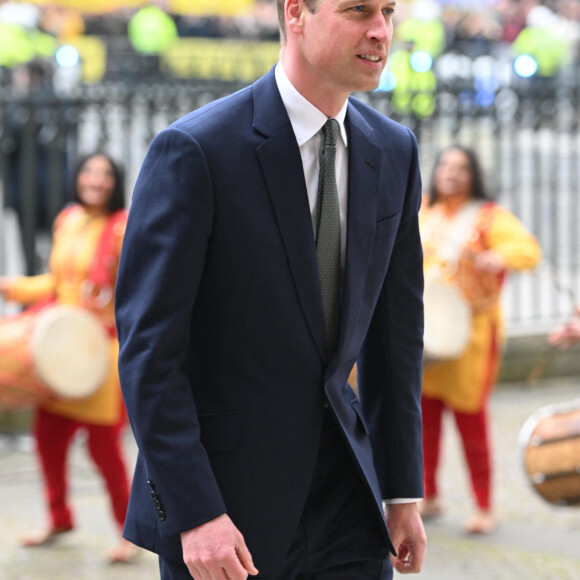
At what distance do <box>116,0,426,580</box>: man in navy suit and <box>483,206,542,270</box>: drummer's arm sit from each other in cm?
337

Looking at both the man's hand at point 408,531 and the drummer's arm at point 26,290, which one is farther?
the drummer's arm at point 26,290

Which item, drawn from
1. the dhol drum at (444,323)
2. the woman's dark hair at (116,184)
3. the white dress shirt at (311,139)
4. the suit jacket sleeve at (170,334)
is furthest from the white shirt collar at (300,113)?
the dhol drum at (444,323)

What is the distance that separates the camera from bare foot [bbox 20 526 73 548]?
19.3 feet

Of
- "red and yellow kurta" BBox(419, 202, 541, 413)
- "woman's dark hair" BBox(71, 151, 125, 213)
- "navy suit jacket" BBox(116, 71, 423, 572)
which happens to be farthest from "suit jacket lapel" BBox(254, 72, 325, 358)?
"red and yellow kurta" BBox(419, 202, 541, 413)

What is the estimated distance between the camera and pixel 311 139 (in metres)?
2.72

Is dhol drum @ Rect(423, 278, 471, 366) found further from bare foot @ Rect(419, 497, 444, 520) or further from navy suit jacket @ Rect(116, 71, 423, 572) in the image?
navy suit jacket @ Rect(116, 71, 423, 572)

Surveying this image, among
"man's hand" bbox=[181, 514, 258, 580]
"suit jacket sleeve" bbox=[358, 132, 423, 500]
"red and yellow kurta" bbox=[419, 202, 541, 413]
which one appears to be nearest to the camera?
"man's hand" bbox=[181, 514, 258, 580]

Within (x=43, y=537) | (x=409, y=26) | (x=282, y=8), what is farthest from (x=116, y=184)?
(x=409, y=26)

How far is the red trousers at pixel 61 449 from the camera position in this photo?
5.76m

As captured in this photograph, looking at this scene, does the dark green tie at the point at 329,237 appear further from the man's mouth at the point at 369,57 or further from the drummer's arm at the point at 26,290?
the drummer's arm at the point at 26,290

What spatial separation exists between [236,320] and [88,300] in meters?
3.45

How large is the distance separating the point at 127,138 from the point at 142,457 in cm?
603

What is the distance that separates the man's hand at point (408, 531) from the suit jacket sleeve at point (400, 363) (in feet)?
0.10

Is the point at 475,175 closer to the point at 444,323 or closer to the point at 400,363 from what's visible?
the point at 444,323
